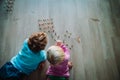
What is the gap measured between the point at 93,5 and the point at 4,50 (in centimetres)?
114

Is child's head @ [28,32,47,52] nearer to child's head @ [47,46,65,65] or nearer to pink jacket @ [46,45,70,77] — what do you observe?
child's head @ [47,46,65,65]

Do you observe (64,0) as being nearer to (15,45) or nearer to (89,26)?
(89,26)

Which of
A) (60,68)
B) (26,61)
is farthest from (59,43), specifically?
(26,61)

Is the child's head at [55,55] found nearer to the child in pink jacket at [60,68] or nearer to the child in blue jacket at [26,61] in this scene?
the child in pink jacket at [60,68]

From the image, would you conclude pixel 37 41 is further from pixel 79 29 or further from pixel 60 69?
pixel 79 29

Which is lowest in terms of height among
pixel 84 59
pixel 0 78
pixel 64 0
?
pixel 0 78

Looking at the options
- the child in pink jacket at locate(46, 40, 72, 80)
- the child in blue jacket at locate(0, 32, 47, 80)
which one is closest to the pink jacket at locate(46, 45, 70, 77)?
the child in pink jacket at locate(46, 40, 72, 80)

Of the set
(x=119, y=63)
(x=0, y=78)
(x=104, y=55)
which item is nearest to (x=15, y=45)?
(x=0, y=78)

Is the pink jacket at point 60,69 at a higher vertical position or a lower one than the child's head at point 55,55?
lower

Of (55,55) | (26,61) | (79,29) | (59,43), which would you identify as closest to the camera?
(55,55)

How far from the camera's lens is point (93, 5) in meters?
2.03

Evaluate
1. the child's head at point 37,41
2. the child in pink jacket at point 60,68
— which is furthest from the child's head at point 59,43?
the child's head at point 37,41

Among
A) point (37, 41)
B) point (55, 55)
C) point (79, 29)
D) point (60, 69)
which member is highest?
point (79, 29)

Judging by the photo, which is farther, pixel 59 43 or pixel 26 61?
pixel 59 43
